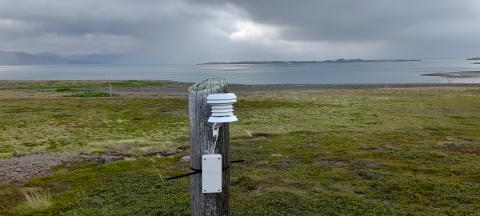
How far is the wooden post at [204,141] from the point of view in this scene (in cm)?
457

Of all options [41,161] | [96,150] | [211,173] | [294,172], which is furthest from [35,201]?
[96,150]

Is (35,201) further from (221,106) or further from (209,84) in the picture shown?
(221,106)

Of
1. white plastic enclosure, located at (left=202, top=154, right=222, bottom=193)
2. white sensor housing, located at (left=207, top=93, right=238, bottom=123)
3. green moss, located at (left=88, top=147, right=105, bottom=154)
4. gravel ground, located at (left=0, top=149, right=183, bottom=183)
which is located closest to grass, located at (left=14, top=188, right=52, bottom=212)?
gravel ground, located at (left=0, top=149, right=183, bottom=183)

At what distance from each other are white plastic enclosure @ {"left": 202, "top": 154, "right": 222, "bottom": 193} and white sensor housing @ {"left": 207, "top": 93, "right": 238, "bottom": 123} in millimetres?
478

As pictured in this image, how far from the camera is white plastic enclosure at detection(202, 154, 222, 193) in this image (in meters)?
4.60

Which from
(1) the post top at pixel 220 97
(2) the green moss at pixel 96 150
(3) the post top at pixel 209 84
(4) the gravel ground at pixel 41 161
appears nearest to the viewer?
(1) the post top at pixel 220 97

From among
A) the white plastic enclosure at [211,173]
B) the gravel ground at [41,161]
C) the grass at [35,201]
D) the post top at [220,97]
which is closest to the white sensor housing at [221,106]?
the post top at [220,97]

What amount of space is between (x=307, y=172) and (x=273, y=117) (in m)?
20.0

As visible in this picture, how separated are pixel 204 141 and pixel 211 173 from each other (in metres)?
0.36

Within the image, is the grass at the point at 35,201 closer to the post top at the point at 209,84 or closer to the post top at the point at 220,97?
the post top at the point at 209,84

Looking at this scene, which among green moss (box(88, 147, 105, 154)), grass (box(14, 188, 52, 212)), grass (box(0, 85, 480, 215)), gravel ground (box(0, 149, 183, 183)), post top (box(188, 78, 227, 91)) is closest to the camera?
post top (box(188, 78, 227, 91))

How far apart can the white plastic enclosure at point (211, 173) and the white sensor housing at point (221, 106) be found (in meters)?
0.48

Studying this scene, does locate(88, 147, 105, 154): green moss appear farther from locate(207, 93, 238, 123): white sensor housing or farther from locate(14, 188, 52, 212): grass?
locate(207, 93, 238, 123): white sensor housing

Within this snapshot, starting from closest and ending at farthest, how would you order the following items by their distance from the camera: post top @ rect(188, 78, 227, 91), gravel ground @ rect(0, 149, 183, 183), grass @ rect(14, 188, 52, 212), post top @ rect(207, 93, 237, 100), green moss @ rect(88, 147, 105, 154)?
post top @ rect(207, 93, 237, 100), post top @ rect(188, 78, 227, 91), grass @ rect(14, 188, 52, 212), gravel ground @ rect(0, 149, 183, 183), green moss @ rect(88, 147, 105, 154)
